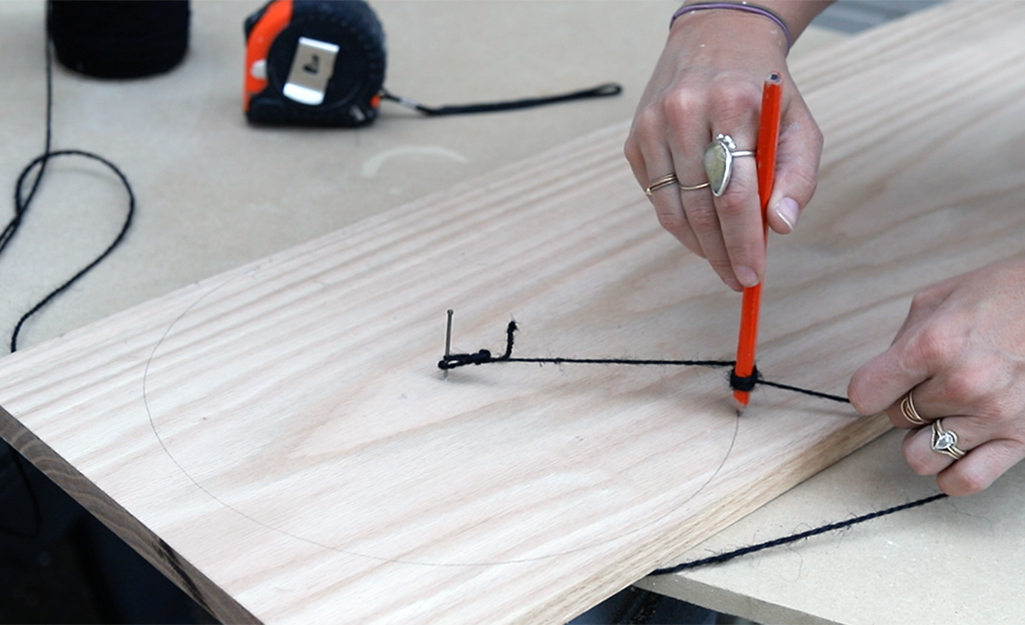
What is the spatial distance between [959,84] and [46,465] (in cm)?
124

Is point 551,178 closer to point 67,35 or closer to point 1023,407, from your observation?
point 1023,407

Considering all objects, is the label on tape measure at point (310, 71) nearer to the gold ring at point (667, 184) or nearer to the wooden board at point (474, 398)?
the wooden board at point (474, 398)

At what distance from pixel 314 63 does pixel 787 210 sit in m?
0.74

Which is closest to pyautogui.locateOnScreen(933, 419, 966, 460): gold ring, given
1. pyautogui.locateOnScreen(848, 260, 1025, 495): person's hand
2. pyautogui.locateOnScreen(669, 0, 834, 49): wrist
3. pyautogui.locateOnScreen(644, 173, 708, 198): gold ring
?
pyautogui.locateOnScreen(848, 260, 1025, 495): person's hand

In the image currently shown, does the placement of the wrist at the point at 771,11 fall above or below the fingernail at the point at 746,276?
above

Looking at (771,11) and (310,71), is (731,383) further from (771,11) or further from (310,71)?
(310,71)

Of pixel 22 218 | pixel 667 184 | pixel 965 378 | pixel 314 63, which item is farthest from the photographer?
pixel 314 63

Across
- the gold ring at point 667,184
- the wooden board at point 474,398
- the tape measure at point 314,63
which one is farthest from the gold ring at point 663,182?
the tape measure at point 314,63

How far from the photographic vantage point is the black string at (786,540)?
67cm

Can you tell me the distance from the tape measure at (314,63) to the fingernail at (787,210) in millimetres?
684

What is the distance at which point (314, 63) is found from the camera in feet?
4.09

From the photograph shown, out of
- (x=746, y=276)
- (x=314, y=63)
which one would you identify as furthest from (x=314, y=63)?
(x=746, y=276)

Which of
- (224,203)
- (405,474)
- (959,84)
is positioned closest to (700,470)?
(405,474)

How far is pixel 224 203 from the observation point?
3.72ft
